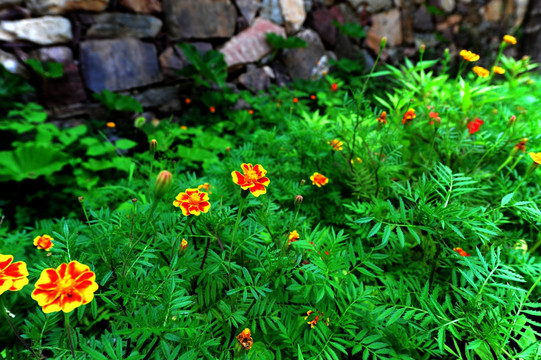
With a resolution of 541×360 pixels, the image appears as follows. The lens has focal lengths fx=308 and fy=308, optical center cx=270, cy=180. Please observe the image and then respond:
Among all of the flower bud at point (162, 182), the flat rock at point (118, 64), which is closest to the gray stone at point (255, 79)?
the flat rock at point (118, 64)

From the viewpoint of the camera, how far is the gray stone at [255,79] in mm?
2760

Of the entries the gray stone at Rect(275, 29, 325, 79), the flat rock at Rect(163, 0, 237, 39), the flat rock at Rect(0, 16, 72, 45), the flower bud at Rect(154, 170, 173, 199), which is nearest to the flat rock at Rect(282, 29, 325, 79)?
the gray stone at Rect(275, 29, 325, 79)

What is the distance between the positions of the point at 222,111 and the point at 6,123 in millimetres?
1363

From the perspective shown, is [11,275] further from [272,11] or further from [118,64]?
[272,11]

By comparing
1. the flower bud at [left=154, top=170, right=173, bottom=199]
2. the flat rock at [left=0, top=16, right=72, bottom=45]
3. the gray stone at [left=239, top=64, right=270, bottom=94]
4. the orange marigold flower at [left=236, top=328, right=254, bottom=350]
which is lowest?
the gray stone at [left=239, top=64, right=270, bottom=94]

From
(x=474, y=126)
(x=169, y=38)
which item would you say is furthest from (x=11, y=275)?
(x=169, y=38)

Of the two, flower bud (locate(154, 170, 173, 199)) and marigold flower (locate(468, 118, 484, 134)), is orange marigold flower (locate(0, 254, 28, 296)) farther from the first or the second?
marigold flower (locate(468, 118, 484, 134))

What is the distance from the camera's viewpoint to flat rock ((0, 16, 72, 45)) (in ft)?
5.92

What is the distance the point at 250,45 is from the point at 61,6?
1385 mm

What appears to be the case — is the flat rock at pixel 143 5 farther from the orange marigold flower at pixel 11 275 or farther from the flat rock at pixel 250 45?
the orange marigold flower at pixel 11 275

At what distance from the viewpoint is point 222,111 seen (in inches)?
98.7

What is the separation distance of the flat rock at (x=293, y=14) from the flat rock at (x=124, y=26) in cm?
119

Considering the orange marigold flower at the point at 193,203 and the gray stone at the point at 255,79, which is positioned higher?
the orange marigold flower at the point at 193,203

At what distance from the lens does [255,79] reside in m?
2.81
